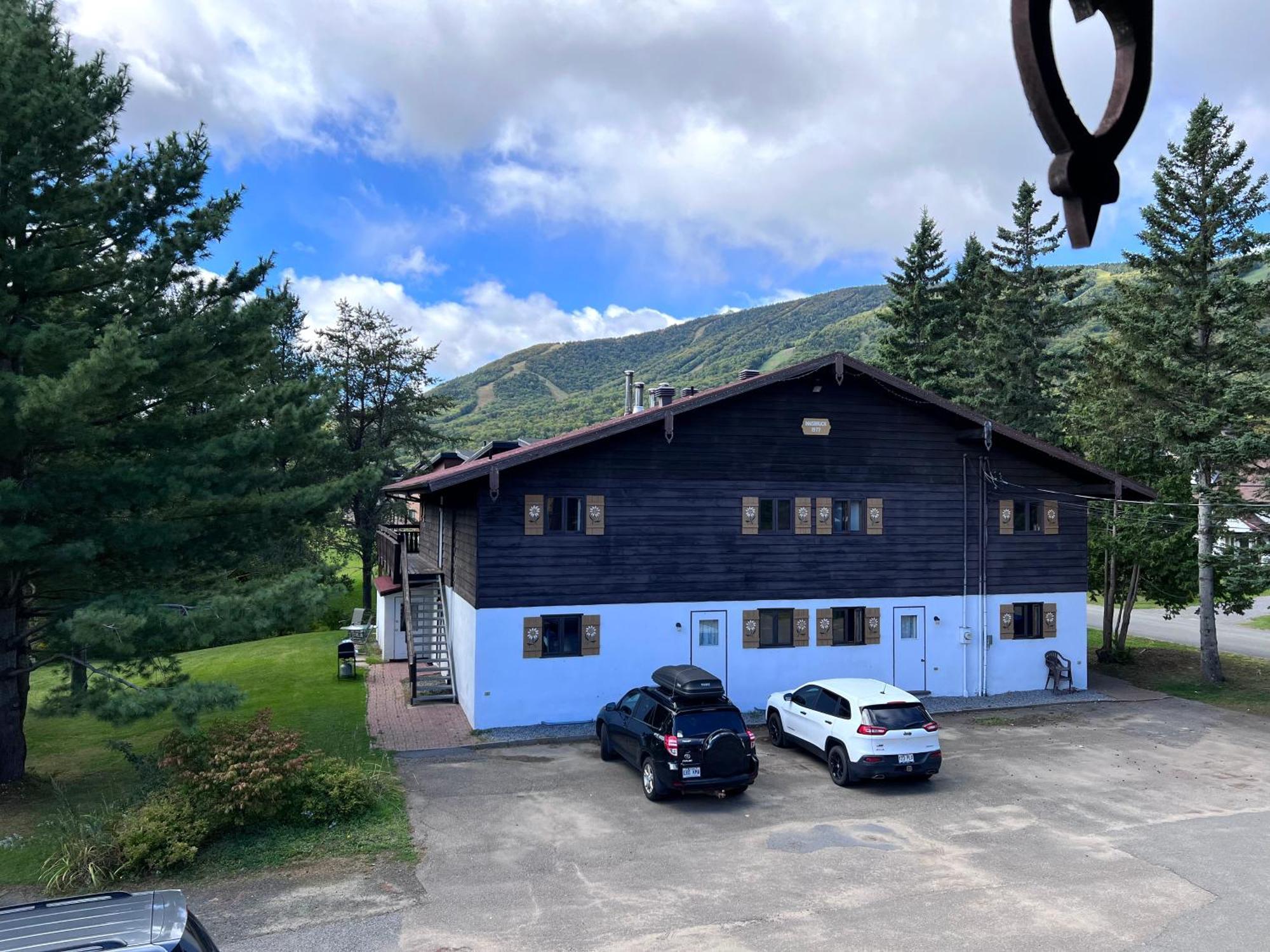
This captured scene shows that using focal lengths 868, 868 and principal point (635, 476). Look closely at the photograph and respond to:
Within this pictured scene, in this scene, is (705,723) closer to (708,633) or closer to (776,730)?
(776,730)

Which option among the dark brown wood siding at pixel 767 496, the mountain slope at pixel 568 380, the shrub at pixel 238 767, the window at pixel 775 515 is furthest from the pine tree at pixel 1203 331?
the mountain slope at pixel 568 380

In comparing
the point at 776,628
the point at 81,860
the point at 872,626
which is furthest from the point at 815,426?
the point at 81,860

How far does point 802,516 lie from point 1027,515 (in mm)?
6964

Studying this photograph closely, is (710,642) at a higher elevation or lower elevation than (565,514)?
lower

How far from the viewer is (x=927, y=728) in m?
15.8

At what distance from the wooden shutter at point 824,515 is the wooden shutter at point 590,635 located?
6.39 meters

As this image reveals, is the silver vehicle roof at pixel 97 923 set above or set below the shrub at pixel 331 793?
above

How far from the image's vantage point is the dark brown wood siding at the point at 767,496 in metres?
20.5

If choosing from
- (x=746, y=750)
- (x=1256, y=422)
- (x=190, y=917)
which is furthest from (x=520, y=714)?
(x=1256, y=422)

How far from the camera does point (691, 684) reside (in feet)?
51.6

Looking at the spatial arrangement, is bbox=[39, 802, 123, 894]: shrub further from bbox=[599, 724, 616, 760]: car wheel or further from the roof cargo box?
the roof cargo box

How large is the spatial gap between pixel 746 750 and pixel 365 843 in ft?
20.5

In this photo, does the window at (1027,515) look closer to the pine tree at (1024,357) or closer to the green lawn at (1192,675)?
the green lawn at (1192,675)

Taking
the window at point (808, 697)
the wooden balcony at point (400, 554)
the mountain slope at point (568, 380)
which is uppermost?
the mountain slope at point (568, 380)
